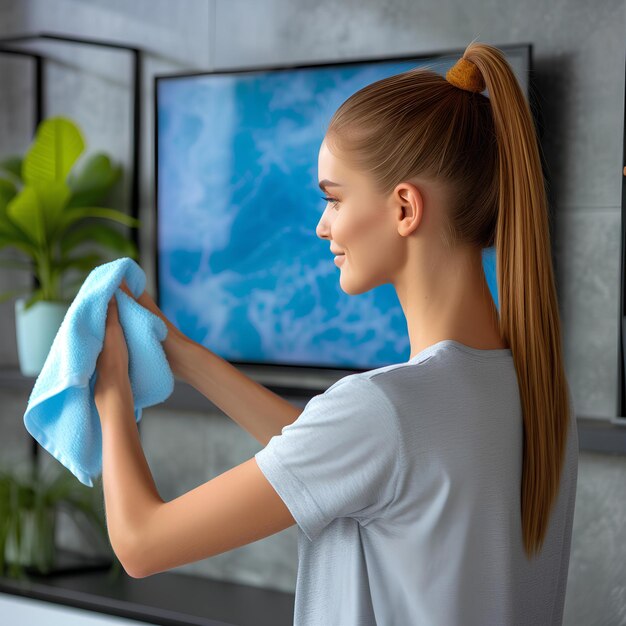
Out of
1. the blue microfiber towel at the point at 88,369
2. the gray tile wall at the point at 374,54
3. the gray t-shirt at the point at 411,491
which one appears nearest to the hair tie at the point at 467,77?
the gray t-shirt at the point at 411,491

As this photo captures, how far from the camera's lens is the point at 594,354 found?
2.02m

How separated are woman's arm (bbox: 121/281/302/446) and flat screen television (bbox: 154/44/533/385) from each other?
3.86 ft

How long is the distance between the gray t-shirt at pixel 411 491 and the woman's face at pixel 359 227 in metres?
0.09

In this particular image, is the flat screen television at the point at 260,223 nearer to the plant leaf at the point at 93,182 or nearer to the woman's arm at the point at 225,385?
the plant leaf at the point at 93,182

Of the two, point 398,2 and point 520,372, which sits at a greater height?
point 398,2

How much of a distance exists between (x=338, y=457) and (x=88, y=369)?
29cm

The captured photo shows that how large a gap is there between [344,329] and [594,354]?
1.91 feet

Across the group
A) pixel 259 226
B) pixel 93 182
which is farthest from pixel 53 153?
pixel 259 226

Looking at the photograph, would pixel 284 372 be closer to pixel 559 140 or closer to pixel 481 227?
pixel 559 140

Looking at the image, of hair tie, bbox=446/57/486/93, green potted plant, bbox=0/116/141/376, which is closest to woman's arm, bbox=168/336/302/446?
hair tie, bbox=446/57/486/93

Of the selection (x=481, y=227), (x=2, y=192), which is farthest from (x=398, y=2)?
(x=481, y=227)

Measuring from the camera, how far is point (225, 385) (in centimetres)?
102

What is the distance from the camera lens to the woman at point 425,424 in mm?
749

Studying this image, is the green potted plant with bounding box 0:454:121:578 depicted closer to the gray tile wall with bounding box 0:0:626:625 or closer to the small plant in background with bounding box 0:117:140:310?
the gray tile wall with bounding box 0:0:626:625
